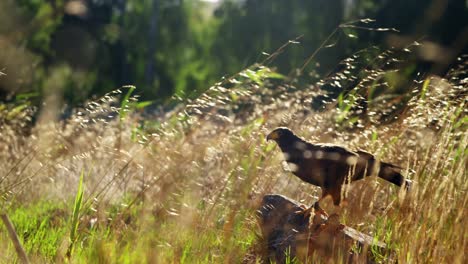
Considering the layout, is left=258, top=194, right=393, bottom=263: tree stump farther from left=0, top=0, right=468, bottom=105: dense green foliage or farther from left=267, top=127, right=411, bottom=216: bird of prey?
left=0, top=0, right=468, bottom=105: dense green foliage

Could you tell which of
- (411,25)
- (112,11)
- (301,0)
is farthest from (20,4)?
(411,25)

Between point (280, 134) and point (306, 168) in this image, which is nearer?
point (306, 168)

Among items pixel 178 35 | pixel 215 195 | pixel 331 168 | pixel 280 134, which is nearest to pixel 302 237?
pixel 331 168

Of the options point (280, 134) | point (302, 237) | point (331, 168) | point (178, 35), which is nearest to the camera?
point (302, 237)

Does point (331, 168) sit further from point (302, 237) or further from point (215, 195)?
point (215, 195)

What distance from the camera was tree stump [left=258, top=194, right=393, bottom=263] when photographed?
3.30 meters

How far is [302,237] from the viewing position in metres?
3.35

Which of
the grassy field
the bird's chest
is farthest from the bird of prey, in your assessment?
the grassy field

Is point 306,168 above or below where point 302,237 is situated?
above

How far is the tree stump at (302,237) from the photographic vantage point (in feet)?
10.8

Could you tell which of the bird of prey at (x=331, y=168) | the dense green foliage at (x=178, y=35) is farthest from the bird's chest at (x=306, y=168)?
the dense green foliage at (x=178, y=35)

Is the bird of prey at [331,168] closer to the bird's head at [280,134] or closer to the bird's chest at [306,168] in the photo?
the bird's chest at [306,168]

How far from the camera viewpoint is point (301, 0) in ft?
77.1

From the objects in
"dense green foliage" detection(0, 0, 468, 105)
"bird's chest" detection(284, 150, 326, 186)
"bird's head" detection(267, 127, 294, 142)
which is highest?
"bird's head" detection(267, 127, 294, 142)
